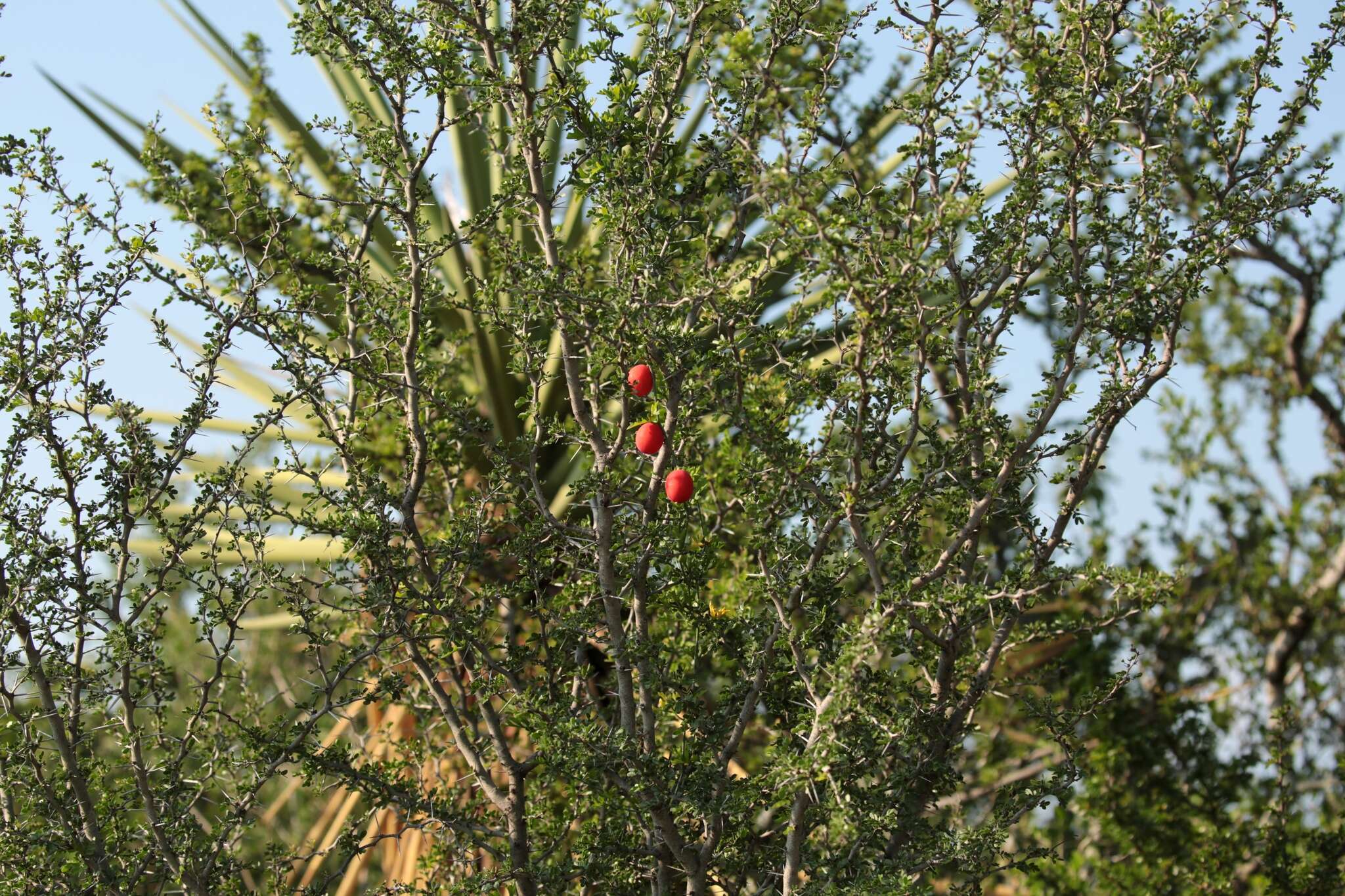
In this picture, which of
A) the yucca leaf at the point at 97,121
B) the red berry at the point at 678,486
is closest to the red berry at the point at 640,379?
the red berry at the point at 678,486

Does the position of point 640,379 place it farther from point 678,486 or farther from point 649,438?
point 678,486

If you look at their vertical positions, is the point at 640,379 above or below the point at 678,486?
above

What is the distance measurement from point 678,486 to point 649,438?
133 millimetres

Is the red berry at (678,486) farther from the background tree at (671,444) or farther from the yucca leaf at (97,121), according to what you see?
the yucca leaf at (97,121)

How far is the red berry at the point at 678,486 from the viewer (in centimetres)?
316

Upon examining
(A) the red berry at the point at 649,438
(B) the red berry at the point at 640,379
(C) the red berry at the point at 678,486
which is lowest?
(C) the red berry at the point at 678,486

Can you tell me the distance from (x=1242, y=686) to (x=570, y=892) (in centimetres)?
453

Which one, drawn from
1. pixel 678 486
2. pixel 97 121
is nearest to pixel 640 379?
pixel 678 486

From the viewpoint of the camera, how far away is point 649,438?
3170 millimetres

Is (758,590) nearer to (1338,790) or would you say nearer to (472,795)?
(472,795)

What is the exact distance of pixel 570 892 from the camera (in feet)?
12.1

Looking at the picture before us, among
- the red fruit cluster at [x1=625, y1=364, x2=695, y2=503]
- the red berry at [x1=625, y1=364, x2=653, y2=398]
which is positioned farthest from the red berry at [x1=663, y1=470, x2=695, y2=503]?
the red berry at [x1=625, y1=364, x2=653, y2=398]

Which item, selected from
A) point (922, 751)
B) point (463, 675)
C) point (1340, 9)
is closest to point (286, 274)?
point (463, 675)

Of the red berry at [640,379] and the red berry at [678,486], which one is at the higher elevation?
the red berry at [640,379]
